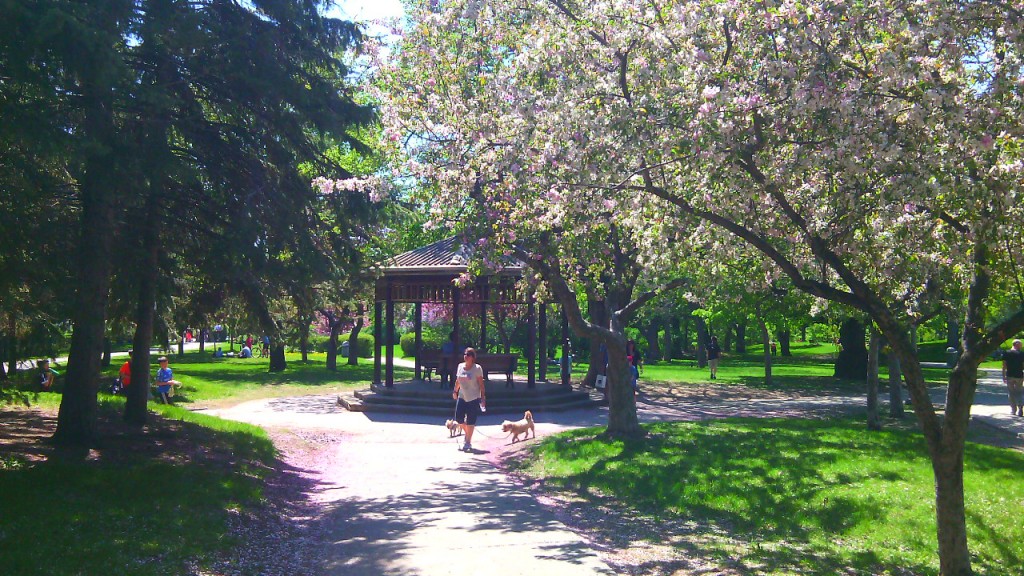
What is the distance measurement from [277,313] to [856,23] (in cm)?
1140

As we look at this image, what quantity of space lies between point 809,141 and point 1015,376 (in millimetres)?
12912

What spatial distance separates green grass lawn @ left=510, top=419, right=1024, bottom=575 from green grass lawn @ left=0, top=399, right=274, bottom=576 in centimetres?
422

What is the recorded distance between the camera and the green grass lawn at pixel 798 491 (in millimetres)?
7957

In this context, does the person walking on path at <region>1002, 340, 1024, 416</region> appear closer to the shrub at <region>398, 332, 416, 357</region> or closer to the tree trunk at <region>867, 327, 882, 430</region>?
the tree trunk at <region>867, 327, 882, 430</region>

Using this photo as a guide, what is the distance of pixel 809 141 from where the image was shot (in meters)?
7.31

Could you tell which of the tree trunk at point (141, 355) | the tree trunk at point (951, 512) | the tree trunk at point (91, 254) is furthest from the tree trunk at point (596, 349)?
the tree trunk at point (951, 512)

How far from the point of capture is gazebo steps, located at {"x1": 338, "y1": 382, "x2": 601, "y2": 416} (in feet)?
67.8

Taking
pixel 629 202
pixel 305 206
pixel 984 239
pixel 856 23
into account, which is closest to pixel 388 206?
pixel 305 206

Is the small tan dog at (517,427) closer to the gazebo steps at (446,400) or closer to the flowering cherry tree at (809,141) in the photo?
the gazebo steps at (446,400)

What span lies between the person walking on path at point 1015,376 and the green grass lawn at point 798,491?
16.3ft

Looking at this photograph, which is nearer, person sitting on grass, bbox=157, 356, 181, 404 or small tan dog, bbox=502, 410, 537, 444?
small tan dog, bbox=502, 410, 537, 444

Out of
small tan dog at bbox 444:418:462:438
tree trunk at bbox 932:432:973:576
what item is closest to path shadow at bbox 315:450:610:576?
tree trunk at bbox 932:432:973:576

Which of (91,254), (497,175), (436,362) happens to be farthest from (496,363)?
(91,254)

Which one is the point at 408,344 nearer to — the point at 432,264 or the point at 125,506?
the point at 432,264
